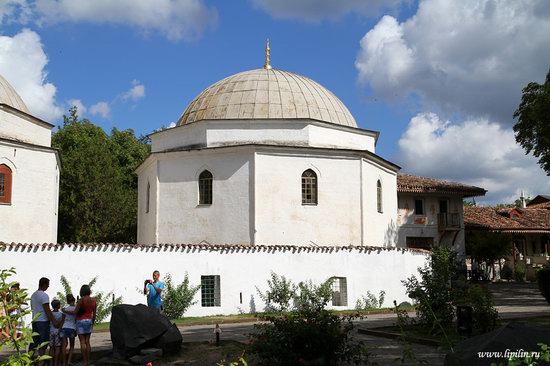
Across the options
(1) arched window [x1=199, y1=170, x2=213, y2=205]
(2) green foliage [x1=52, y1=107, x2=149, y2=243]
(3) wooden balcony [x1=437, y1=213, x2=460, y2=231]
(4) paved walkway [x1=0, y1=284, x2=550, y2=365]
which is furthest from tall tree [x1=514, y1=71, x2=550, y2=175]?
(2) green foliage [x1=52, y1=107, x2=149, y2=243]

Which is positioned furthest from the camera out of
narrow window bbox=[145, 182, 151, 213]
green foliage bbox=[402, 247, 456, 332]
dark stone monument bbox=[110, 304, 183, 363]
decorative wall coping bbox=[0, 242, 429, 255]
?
narrow window bbox=[145, 182, 151, 213]

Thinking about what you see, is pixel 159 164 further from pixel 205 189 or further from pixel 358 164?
pixel 358 164

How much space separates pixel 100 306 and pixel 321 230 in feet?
28.4

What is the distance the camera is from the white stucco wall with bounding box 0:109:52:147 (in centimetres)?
1889

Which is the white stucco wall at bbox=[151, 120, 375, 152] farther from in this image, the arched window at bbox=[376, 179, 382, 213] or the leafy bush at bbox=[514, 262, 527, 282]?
the leafy bush at bbox=[514, 262, 527, 282]

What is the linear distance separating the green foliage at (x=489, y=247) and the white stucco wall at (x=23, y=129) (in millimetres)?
22447

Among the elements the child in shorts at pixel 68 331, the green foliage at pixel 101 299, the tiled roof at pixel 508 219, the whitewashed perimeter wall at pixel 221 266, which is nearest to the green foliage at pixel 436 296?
the whitewashed perimeter wall at pixel 221 266

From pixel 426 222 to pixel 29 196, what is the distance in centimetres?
2101

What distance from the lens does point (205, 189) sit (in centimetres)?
2106

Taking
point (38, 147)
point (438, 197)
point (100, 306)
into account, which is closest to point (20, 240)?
point (38, 147)

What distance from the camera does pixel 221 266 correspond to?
16.8 meters

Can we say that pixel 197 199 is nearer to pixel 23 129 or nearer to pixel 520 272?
pixel 23 129

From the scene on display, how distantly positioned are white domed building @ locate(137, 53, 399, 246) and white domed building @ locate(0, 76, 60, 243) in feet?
13.2

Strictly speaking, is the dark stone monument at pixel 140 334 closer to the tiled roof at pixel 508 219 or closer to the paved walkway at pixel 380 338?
the paved walkway at pixel 380 338
